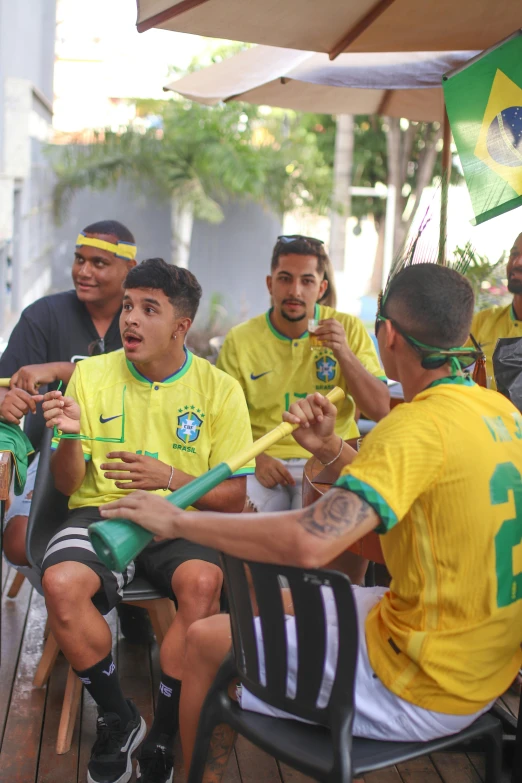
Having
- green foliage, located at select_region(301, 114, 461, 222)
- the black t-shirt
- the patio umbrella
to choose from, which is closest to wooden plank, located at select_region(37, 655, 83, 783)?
the black t-shirt

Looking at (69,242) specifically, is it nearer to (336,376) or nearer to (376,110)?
(376,110)

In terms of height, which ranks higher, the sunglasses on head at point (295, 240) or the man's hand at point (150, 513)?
the sunglasses on head at point (295, 240)

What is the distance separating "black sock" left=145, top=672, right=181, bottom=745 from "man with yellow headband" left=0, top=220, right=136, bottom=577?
1208mm

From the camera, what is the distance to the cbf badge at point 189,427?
3.11 metres

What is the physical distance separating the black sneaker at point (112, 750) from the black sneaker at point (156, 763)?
8 centimetres

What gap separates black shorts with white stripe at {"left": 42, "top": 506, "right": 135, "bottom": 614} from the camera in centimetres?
282

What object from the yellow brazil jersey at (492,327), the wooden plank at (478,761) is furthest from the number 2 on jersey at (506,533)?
the yellow brazil jersey at (492,327)

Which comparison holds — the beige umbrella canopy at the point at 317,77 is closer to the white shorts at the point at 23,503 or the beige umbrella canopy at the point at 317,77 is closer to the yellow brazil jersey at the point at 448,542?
the white shorts at the point at 23,503

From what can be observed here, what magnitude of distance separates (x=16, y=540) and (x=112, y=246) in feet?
4.42

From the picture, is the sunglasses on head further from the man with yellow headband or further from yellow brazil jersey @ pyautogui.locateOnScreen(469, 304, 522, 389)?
yellow brazil jersey @ pyautogui.locateOnScreen(469, 304, 522, 389)

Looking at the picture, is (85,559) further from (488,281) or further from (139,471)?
(488,281)

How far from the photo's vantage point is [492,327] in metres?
3.88

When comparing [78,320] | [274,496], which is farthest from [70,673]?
[78,320]

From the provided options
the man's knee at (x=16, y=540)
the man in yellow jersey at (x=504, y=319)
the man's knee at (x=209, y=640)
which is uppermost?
the man in yellow jersey at (x=504, y=319)
